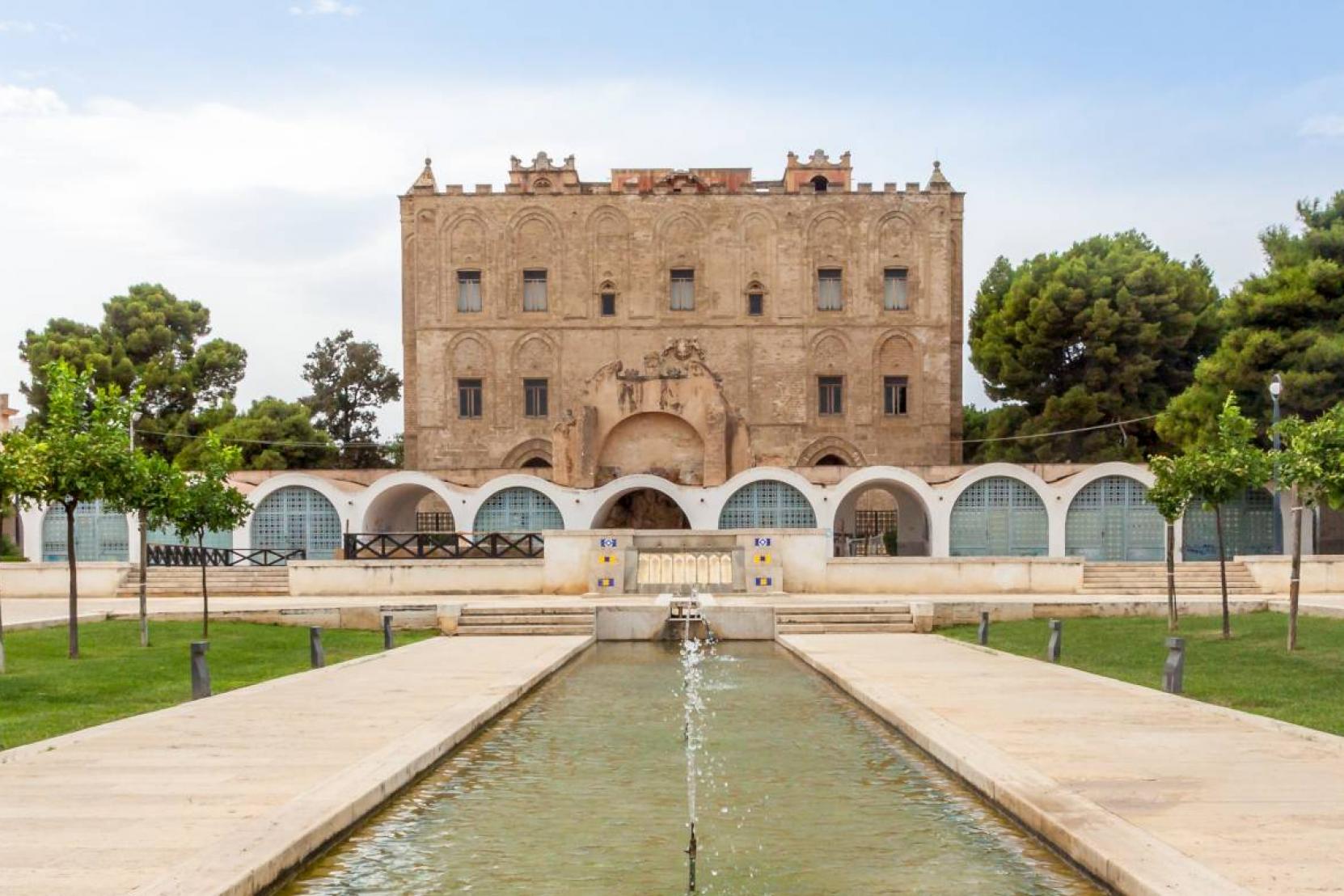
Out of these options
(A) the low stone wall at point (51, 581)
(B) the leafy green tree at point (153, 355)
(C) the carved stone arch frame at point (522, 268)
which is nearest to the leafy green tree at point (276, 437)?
(B) the leafy green tree at point (153, 355)

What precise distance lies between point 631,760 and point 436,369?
136ft

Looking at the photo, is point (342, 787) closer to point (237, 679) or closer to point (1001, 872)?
point (1001, 872)

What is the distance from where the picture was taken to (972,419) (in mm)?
63219

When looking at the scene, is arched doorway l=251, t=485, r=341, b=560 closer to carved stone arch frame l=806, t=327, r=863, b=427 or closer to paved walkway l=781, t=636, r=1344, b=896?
carved stone arch frame l=806, t=327, r=863, b=427

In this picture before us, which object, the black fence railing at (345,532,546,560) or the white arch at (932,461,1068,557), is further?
the white arch at (932,461,1068,557)

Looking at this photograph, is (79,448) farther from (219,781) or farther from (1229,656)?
(1229,656)

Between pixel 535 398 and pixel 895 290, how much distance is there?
13766mm

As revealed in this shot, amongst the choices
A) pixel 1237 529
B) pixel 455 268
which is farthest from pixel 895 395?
pixel 455 268

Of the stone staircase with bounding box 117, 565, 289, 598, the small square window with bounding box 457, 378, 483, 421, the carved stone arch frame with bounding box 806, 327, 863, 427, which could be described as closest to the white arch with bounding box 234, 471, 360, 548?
the stone staircase with bounding box 117, 565, 289, 598

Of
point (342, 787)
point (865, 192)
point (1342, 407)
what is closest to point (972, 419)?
point (865, 192)

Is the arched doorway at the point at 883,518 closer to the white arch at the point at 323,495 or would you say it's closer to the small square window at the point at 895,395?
the small square window at the point at 895,395

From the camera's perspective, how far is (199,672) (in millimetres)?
13195

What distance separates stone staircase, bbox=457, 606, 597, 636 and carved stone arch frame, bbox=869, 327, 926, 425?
28359mm

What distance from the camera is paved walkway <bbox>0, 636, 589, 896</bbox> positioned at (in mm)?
6312
